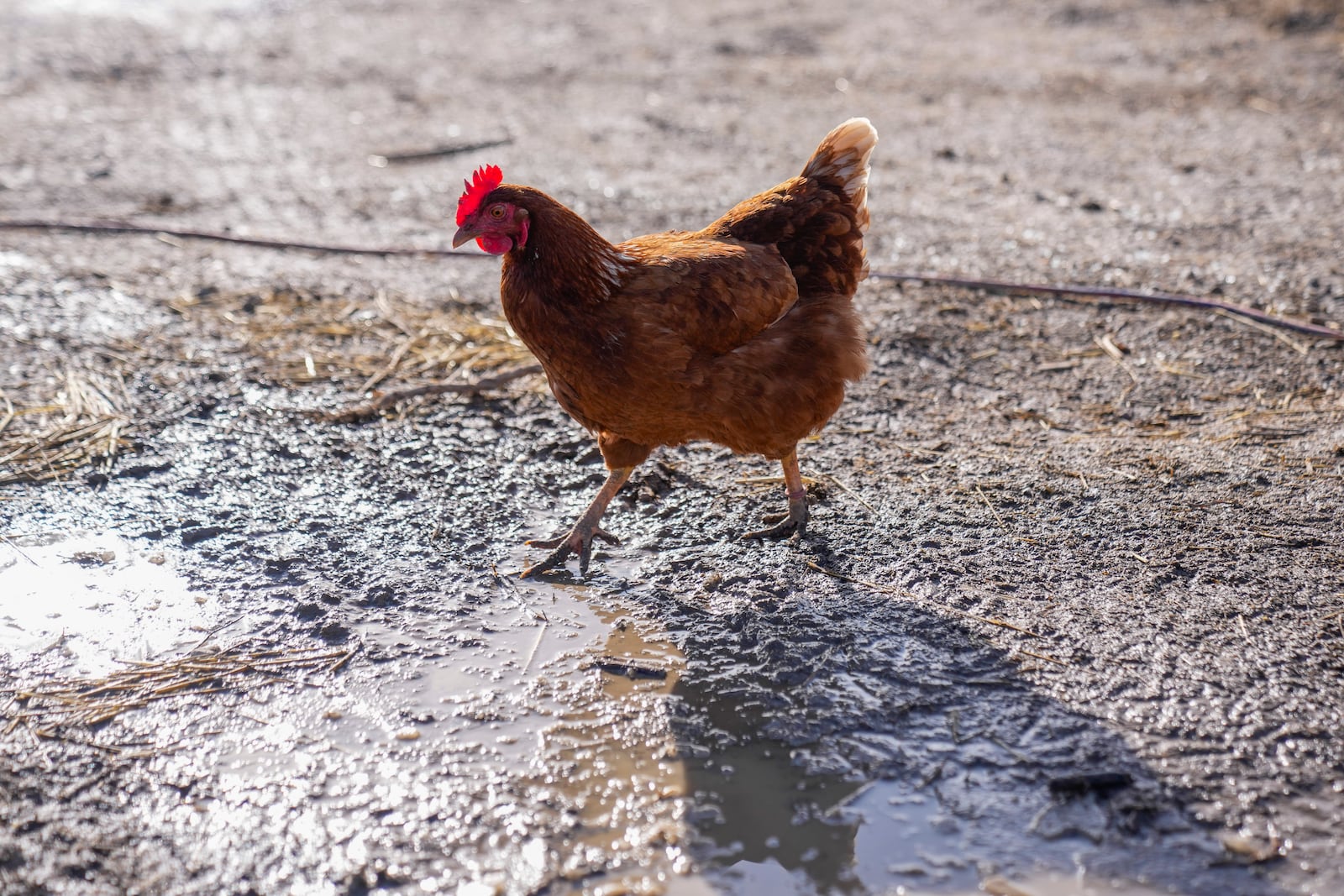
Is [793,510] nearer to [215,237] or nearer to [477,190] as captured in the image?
[477,190]

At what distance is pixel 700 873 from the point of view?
2.46 meters

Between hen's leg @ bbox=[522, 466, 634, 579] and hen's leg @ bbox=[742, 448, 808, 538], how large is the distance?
1.66 feet

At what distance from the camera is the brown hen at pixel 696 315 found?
327cm

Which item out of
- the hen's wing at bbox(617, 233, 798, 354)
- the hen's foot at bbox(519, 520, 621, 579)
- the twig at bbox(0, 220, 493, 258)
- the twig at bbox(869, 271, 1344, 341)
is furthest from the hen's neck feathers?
the twig at bbox(0, 220, 493, 258)

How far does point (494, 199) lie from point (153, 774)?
6.22 feet

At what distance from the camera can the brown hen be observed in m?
3.27

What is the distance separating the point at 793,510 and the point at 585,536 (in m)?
0.77

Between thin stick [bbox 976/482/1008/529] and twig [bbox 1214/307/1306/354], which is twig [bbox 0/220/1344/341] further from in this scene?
thin stick [bbox 976/482/1008/529]

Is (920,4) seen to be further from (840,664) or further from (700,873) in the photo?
(700,873)

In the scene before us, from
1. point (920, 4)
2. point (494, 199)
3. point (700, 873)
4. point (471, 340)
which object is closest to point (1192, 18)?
point (920, 4)

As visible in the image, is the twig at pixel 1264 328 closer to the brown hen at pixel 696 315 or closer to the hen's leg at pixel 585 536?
the brown hen at pixel 696 315

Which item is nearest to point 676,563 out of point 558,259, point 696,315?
point 696,315

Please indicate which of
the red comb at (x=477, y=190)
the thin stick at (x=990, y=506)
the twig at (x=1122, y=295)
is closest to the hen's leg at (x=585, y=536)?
the red comb at (x=477, y=190)

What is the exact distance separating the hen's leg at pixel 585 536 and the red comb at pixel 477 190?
1.08 m
